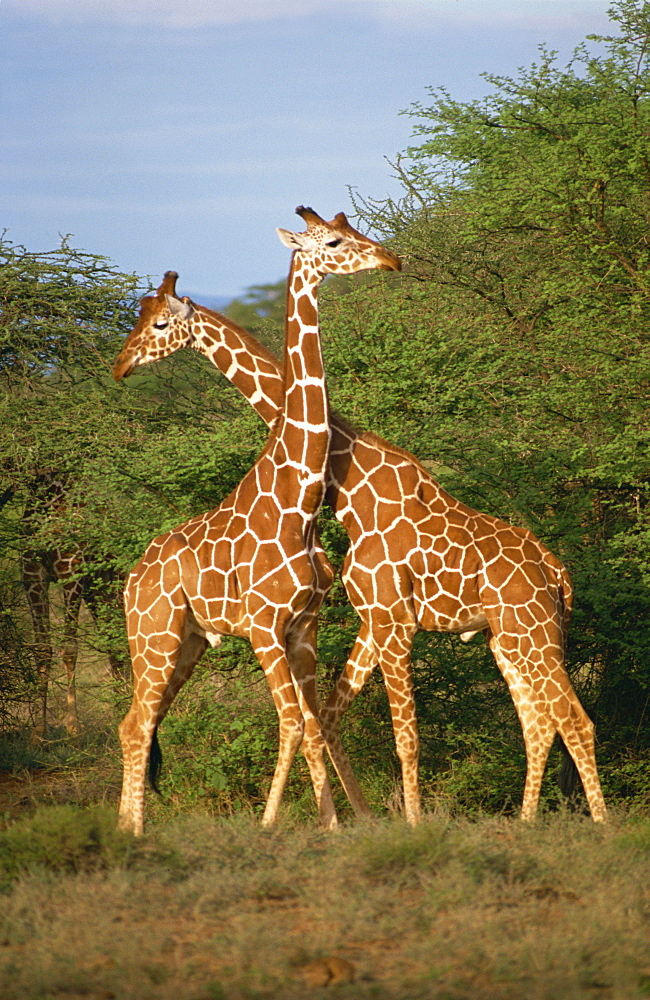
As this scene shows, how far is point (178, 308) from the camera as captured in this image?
8016mm

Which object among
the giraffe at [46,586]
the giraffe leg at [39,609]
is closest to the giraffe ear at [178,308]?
the giraffe at [46,586]

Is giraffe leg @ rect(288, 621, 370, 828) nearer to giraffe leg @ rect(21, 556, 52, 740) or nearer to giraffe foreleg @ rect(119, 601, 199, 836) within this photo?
giraffe foreleg @ rect(119, 601, 199, 836)

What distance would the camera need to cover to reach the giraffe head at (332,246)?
760cm

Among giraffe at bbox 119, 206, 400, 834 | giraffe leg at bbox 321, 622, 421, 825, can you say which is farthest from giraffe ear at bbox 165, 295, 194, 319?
giraffe leg at bbox 321, 622, 421, 825

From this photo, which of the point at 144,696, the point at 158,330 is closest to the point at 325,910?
the point at 144,696

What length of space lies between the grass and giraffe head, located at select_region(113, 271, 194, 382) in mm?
3111

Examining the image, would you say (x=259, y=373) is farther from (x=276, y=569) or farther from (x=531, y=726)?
(x=531, y=726)

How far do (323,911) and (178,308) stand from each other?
4.36 metres

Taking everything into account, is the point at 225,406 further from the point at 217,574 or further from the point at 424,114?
the point at 217,574

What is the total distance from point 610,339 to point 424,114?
5427 millimetres

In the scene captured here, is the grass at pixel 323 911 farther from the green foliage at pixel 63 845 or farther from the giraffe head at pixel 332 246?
the giraffe head at pixel 332 246

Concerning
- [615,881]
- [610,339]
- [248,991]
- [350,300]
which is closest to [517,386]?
[610,339]

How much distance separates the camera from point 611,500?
11.8m

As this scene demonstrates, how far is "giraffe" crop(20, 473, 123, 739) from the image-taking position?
1249 cm
